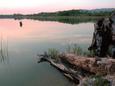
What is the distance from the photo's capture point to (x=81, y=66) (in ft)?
52.8

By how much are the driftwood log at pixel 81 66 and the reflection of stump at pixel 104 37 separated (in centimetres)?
206

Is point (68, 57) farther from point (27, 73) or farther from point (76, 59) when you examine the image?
point (27, 73)

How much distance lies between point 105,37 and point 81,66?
133 inches

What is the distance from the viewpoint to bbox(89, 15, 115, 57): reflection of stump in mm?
17781

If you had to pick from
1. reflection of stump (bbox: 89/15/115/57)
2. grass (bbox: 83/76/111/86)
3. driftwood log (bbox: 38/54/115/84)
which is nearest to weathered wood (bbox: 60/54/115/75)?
driftwood log (bbox: 38/54/115/84)

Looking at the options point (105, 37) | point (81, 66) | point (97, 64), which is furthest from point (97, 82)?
point (105, 37)

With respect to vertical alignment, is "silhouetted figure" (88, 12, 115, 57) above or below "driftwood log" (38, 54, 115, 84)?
above

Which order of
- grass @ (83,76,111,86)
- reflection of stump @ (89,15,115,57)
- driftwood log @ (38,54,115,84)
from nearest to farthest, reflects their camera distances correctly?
grass @ (83,76,111,86)
driftwood log @ (38,54,115,84)
reflection of stump @ (89,15,115,57)

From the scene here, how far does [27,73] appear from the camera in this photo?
18.7 meters

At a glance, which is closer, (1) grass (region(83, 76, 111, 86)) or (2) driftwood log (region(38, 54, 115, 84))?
(1) grass (region(83, 76, 111, 86))

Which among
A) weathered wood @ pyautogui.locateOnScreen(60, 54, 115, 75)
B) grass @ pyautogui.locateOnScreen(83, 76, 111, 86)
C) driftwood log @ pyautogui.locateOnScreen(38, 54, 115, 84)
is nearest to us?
grass @ pyautogui.locateOnScreen(83, 76, 111, 86)

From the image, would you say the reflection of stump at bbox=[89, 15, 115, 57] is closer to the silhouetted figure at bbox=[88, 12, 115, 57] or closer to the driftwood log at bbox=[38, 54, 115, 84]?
the silhouetted figure at bbox=[88, 12, 115, 57]

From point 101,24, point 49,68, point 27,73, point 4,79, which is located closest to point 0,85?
point 4,79

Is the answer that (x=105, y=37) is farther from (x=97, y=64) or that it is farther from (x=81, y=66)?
(x=97, y=64)
